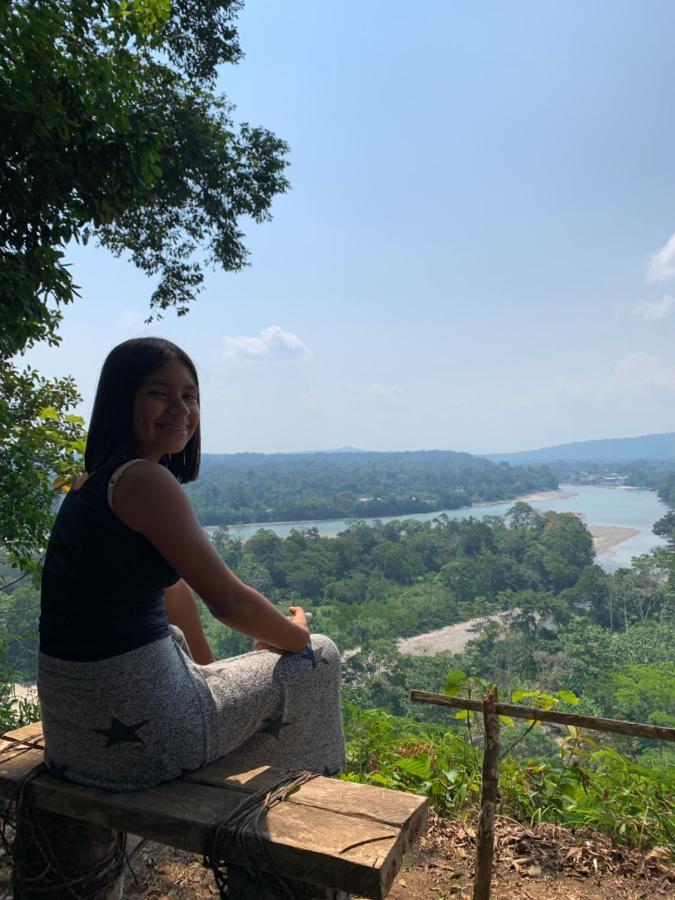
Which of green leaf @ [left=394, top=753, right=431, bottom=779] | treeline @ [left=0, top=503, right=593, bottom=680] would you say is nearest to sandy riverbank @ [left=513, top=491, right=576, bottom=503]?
treeline @ [left=0, top=503, right=593, bottom=680]

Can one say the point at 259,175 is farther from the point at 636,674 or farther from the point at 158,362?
the point at 636,674

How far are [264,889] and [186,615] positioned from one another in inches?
27.8

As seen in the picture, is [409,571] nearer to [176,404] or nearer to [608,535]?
[608,535]

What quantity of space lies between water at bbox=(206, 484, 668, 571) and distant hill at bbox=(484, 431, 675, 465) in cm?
5321

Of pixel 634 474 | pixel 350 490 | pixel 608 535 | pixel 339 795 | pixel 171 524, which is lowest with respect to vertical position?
pixel 608 535

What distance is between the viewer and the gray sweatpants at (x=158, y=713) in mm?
1142

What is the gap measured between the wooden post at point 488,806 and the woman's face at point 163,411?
4.21 feet

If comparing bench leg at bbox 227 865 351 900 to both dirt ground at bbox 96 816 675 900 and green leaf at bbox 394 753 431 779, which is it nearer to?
dirt ground at bbox 96 816 675 900

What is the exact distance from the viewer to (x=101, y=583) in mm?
1139

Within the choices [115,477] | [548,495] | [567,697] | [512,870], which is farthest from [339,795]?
[548,495]

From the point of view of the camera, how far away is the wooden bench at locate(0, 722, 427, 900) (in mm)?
956

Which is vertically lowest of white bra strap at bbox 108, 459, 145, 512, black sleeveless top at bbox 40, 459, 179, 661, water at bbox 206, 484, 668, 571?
water at bbox 206, 484, 668, 571

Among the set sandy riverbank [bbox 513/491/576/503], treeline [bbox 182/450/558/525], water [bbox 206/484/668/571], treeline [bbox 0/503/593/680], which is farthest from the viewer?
sandy riverbank [bbox 513/491/576/503]

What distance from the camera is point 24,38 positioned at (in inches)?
84.2
